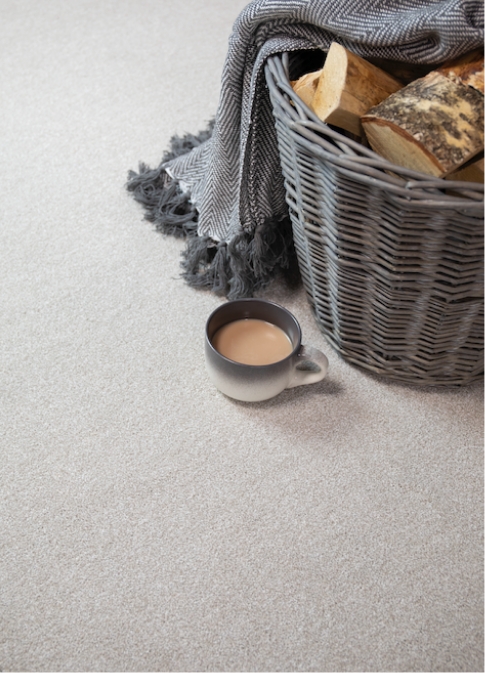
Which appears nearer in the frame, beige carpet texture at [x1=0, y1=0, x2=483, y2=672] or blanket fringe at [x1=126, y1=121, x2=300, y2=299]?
beige carpet texture at [x1=0, y1=0, x2=483, y2=672]

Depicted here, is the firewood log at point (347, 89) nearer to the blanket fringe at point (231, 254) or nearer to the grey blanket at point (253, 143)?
the grey blanket at point (253, 143)

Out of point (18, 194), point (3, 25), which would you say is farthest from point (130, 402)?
point (3, 25)

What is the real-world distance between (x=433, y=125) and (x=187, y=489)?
0.47 meters

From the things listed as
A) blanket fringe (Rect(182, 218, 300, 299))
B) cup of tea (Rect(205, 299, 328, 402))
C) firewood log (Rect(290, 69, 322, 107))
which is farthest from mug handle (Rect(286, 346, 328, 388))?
firewood log (Rect(290, 69, 322, 107))

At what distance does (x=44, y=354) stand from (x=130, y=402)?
0.48 ft

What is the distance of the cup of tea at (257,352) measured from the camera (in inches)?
32.0

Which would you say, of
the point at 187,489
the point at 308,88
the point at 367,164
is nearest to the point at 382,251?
the point at 367,164

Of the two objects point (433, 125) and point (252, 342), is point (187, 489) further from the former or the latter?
point (433, 125)

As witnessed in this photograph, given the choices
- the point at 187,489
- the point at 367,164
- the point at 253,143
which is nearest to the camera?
the point at 367,164

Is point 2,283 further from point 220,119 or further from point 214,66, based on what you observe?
point 214,66

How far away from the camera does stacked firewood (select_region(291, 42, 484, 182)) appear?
27.0 inches

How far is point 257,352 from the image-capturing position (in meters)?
0.86

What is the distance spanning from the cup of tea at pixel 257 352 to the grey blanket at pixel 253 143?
0.39 ft

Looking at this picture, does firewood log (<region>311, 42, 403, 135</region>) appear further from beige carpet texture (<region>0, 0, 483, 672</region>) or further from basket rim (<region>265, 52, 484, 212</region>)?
beige carpet texture (<region>0, 0, 483, 672</region>)
